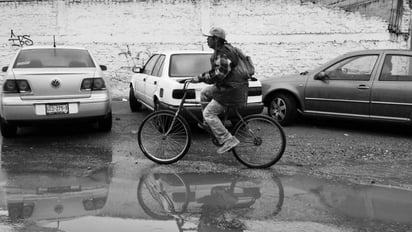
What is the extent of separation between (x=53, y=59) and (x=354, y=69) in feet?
17.1

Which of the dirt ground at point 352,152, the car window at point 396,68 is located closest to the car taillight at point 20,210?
the dirt ground at point 352,152

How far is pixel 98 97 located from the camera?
6910mm

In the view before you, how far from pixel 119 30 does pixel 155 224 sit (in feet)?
32.0

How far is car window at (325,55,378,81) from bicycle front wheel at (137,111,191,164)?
356 centimetres

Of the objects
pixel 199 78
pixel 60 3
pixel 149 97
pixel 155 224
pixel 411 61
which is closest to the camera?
pixel 155 224

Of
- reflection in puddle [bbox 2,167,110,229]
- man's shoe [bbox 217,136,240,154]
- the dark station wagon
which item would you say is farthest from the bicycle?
the dark station wagon

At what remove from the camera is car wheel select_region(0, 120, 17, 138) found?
6.85 meters

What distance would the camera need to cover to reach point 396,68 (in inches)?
299

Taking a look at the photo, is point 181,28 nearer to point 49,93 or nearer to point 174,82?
point 174,82

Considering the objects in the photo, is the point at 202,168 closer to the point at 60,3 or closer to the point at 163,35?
the point at 163,35

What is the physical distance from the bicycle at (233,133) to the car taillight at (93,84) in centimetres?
154

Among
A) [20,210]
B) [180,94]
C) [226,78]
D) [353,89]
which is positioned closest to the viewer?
[20,210]

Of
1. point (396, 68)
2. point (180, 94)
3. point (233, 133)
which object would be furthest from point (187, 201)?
point (396, 68)

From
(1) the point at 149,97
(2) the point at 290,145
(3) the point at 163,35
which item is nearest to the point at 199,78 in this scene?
(2) the point at 290,145
